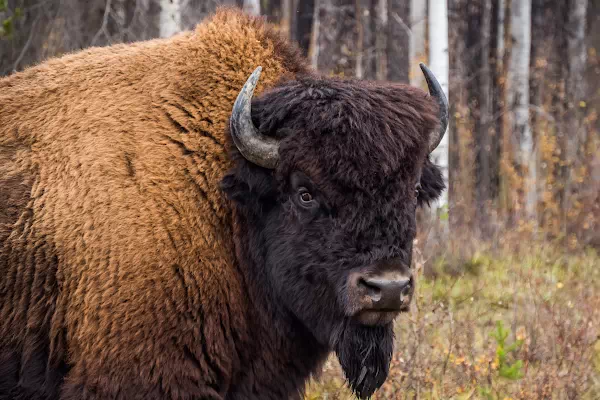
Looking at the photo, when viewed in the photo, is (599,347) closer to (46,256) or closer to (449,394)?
(449,394)

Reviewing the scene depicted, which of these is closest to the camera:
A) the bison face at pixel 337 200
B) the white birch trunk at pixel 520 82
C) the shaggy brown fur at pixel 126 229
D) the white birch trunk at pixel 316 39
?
the bison face at pixel 337 200

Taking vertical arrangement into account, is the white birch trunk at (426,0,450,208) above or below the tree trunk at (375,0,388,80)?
above

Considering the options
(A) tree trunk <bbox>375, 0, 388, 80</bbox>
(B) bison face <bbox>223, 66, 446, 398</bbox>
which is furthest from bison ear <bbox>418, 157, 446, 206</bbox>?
(A) tree trunk <bbox>375, 0, 388, 80</bbox>

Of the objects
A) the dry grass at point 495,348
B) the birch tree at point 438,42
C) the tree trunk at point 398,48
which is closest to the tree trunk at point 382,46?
the tree trunk at point 398,48

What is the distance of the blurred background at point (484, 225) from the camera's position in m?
5.29

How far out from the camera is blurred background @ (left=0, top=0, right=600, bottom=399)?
208 inches

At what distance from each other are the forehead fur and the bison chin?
0.70 meters

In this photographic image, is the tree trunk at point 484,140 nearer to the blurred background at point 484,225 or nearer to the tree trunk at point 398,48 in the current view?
the blurred background at point 484,225

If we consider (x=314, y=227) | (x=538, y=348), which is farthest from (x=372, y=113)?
(x=538, y=348)

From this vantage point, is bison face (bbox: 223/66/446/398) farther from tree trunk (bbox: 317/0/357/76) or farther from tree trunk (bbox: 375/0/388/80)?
tree trunk (bbox: 375/0/388/80)

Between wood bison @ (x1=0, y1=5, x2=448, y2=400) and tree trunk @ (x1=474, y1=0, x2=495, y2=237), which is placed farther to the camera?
tree trunk @ (x1=474, y1=0, x2=495, y2=237)

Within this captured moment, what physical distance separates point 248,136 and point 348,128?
1.61ft

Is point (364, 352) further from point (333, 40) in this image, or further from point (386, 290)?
point (333, 40)

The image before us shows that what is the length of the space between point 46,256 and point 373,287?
1658mm
